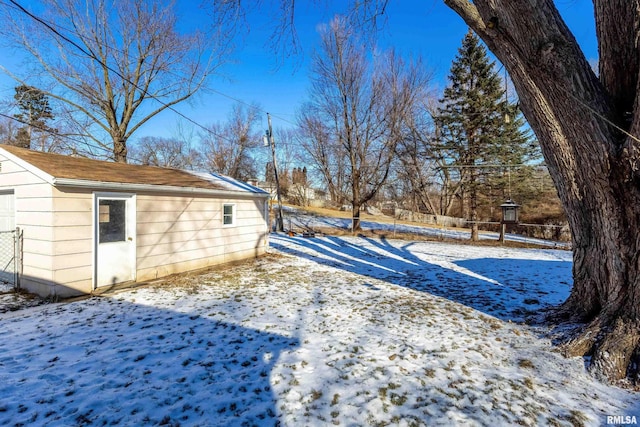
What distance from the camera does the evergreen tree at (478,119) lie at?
51.4ft

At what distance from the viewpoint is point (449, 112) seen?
18.3 meters

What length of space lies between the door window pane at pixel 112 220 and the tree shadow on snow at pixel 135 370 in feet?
5.68

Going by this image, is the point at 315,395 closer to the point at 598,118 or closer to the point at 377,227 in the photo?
the point at 598,118

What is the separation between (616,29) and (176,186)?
7.35 meters

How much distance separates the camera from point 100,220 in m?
5.45

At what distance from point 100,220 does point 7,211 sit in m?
2.06

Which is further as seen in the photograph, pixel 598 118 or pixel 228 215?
pixel 228 215

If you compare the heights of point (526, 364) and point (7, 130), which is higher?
point (7, 130)

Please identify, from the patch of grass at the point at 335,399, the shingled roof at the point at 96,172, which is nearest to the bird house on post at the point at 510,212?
the shingled roof at the point at 96,172

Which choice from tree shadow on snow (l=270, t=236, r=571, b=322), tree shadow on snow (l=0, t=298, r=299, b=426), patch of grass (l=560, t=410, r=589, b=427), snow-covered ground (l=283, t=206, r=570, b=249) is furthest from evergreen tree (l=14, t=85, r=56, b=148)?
patch of grass (l=560, t=410, r=589, b=427)

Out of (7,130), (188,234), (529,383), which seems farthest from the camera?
(7,130)

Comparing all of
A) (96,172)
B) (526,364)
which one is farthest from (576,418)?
(96,172)

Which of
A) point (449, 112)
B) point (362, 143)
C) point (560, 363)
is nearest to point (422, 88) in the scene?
point (449, 112)

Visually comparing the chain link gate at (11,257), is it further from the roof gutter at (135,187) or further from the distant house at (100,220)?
the roof gutter at (135,187)
